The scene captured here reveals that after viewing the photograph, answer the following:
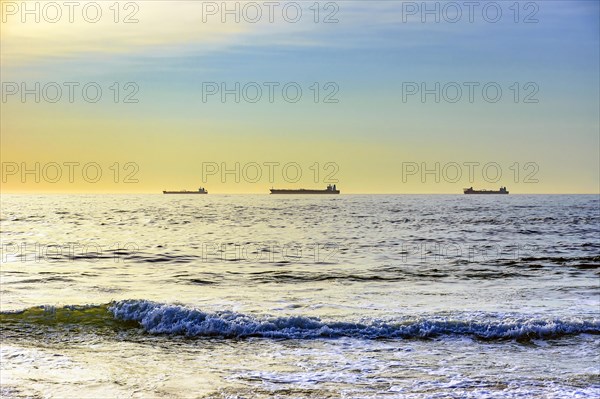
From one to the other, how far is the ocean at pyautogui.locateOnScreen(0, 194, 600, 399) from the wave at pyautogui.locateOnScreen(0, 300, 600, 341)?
0.06 meters

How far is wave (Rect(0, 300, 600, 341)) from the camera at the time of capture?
17094mm

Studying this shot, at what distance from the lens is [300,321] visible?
1802 centimetres

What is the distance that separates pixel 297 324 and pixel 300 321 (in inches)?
5.1

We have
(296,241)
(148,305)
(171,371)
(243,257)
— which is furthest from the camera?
(296,241)

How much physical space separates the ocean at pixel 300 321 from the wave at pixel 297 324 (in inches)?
2.2

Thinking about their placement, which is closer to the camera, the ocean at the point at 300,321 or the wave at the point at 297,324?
the ocean at the point at 300,321

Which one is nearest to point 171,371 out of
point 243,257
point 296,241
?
point 243,257

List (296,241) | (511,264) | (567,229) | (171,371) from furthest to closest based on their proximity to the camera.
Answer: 1. (567,229)
2. (296,241)
3. (511,264)
4. (171,371)

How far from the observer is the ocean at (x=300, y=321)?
12.4 metres

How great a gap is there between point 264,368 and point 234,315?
544 centimetres

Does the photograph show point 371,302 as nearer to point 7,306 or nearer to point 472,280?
point 472,280

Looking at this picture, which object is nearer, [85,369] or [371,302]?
[85,369]

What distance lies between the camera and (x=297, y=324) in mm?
17938

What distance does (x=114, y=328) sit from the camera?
18688 millimetres
